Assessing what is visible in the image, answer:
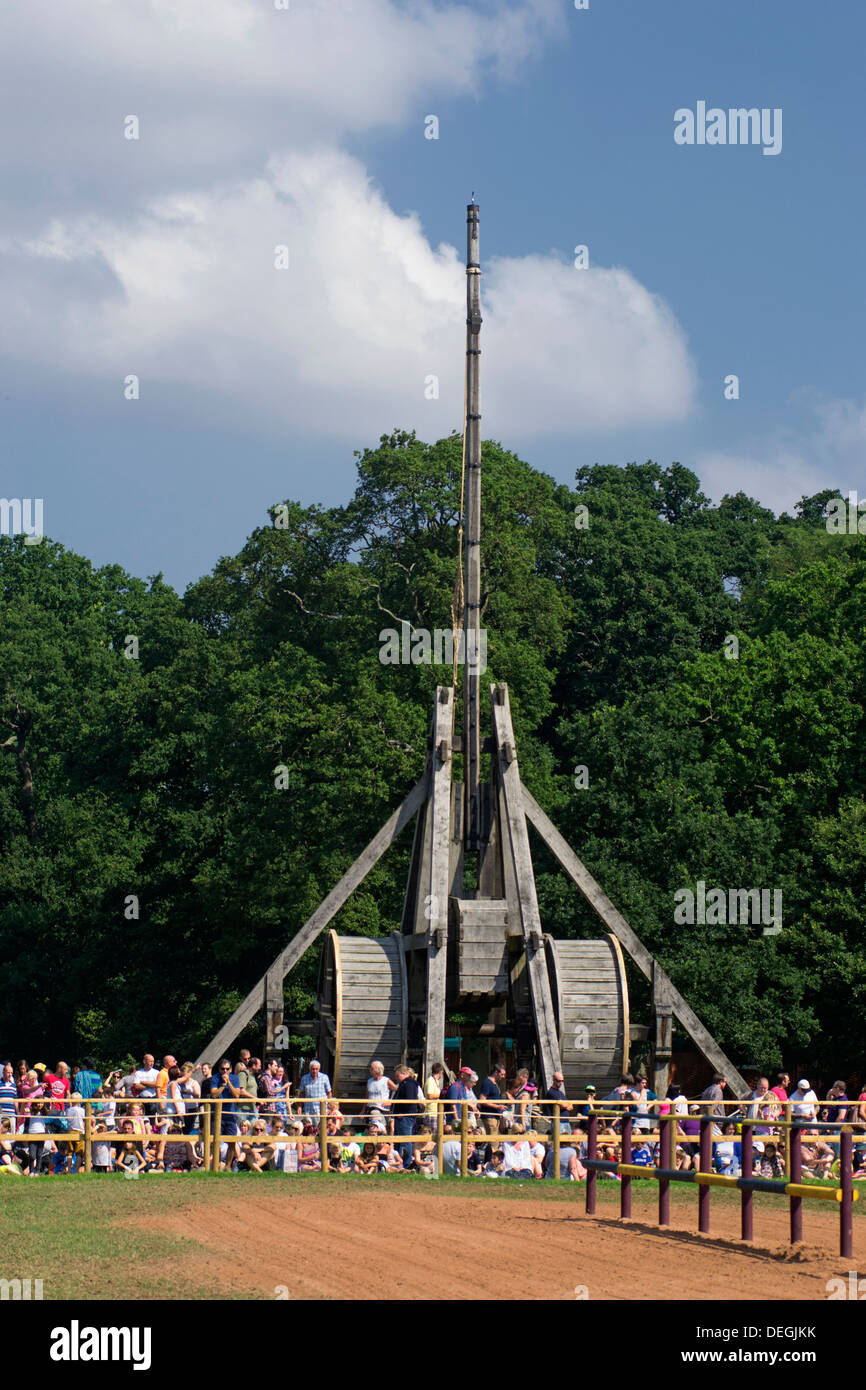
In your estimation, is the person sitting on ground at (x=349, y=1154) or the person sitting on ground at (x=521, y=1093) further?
the person sitting on ground at (x=521, y=1093)

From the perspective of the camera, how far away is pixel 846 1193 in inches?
474

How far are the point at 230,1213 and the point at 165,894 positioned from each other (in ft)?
92.4

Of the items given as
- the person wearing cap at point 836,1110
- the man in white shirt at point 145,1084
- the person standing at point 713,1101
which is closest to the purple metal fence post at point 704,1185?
the person standing at point 713,1101

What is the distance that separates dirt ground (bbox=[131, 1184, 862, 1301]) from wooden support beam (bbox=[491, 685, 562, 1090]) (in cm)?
543

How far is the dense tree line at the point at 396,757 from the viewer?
33.9m

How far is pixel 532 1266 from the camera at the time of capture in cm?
1203

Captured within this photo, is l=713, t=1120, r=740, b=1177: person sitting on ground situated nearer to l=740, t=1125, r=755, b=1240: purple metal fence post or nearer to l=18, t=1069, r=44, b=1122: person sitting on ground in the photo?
l=740, t=1125, r=755, b=1240: purple metal fence post

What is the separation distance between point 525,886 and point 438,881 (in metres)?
1.23

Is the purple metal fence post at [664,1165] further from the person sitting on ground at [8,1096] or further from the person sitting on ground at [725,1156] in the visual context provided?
the person sitting on ground at [8,1096]

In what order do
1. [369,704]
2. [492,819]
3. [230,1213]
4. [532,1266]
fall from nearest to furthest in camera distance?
[532,1266] → [230,1213] → [492,819] → [369,704]

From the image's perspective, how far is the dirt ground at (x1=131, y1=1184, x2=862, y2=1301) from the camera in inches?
436

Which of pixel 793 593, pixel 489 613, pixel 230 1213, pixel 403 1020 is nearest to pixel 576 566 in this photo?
pixel 793 593

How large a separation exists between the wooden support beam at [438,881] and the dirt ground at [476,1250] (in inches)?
210

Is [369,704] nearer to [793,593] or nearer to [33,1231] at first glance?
[793,593]
